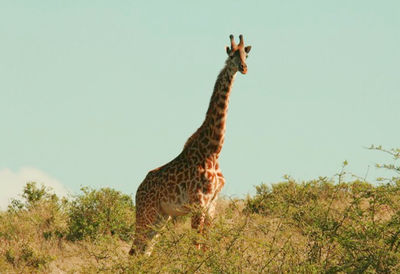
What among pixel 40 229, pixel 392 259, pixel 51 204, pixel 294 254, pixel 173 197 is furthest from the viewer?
pixel 51 204

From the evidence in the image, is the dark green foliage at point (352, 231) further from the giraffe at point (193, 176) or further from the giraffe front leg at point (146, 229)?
the giraffe front leg at point (146, 229)

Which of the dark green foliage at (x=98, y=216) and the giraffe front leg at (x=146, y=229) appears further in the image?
the dark green foliage at (x=98, y=216)

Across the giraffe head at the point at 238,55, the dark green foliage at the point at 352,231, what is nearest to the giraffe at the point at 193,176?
the giraffe head at the point at 238,55

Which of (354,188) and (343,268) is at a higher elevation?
(354,188)

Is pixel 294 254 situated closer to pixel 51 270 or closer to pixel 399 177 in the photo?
pixel 399 177

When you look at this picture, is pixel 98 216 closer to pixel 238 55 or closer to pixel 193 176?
pixel 193 176

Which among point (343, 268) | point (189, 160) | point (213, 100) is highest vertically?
point (213, 100)

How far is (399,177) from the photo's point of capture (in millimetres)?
7188

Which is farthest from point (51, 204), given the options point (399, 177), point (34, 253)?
point (399, 177)

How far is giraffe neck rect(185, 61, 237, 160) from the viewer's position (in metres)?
11.1

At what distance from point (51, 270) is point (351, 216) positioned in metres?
6.75

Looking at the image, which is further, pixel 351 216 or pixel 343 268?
pixel 351 216

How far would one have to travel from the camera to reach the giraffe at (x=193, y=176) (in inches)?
422

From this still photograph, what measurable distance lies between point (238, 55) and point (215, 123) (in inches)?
45.6
